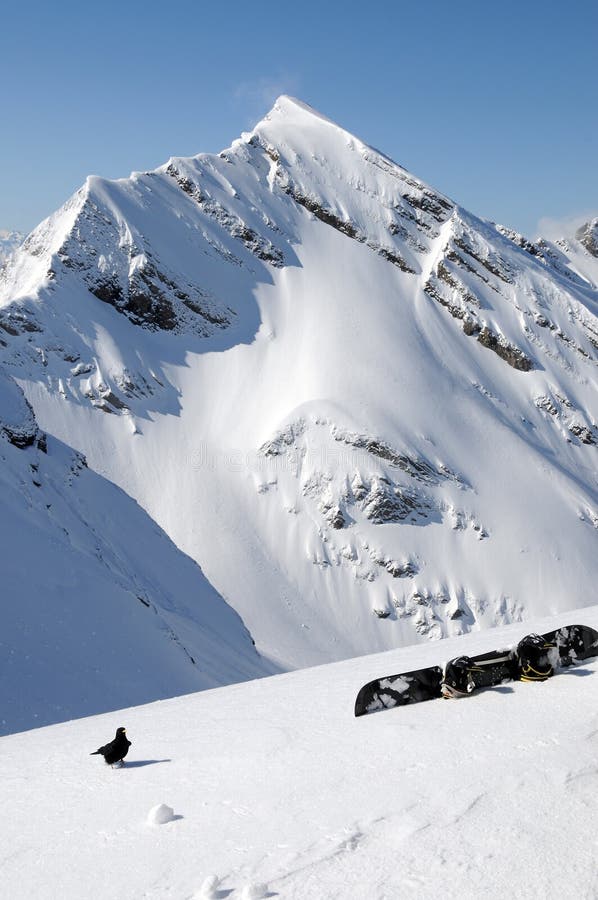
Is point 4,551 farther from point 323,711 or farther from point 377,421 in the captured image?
point 377,421

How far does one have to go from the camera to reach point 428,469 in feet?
342

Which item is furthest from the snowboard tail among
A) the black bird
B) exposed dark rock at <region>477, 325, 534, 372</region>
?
exposed dark rock at <region>477, 325, 534, 372</region>

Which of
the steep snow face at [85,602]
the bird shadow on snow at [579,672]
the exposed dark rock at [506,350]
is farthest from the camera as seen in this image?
the exposed dark rock at [506,350]

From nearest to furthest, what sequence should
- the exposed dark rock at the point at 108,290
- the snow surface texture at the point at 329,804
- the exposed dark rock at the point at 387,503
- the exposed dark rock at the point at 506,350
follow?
1. the snow surface texture at the point at 329,804
2. the exposed dark rock at the point at 387,503
3. the exposed dark rock at the point at 108,290
4. the exposed dark rock at the point at 506,350

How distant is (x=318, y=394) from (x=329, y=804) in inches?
4103

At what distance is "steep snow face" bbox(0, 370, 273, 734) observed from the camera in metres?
21.5

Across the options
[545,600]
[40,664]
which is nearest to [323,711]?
[40,664]

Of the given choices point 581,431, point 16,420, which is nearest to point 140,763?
point 16,420

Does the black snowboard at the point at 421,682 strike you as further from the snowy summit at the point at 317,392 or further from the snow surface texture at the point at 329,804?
the snowy summit at the point at 317,392

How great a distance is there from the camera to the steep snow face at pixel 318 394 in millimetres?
95438

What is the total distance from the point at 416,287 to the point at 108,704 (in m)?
117

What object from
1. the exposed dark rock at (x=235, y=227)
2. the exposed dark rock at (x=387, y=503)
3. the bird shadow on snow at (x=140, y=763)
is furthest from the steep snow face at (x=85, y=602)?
the exposed dark rock at (x=235, y=227)

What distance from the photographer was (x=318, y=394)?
358 feet

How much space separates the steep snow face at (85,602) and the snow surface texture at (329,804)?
13131mm
